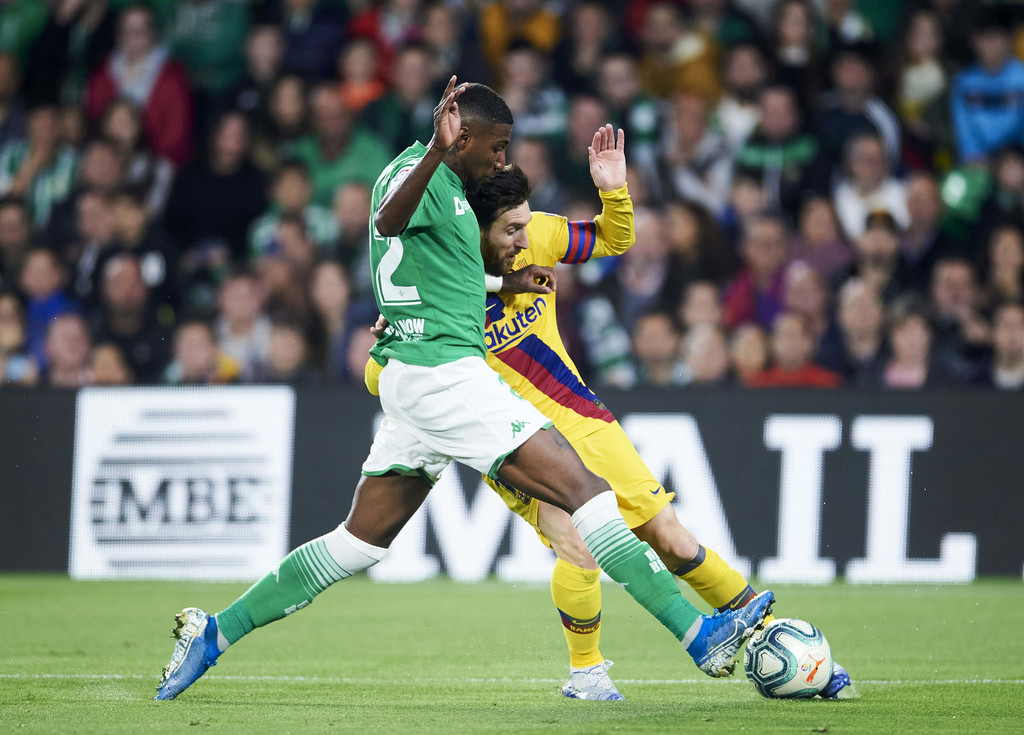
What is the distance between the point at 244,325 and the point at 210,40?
3.51m

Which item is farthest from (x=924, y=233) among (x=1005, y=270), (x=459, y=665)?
(x=459, y=665)

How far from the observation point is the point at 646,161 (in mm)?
10562

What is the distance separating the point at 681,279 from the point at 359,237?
8.69 feet

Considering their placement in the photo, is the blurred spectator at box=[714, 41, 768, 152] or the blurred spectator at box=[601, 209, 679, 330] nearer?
the blurred spectator at box=[601, 209, 679, 330]

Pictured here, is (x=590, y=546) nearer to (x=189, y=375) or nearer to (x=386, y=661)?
(x=386, y=661)

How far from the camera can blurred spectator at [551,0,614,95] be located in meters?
11.1

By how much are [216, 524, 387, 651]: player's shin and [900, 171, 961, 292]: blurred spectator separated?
6279 millimetres

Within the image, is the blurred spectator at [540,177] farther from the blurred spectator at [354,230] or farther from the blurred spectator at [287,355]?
the blurred spectator at [287,355]

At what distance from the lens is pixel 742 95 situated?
10.7m

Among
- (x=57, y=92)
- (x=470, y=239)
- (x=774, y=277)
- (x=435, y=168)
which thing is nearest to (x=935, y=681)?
(x=470, y=239)

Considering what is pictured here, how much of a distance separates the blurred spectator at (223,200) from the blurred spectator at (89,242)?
0.52 meters

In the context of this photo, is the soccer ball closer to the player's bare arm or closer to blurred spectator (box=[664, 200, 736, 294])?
the player's bare arm

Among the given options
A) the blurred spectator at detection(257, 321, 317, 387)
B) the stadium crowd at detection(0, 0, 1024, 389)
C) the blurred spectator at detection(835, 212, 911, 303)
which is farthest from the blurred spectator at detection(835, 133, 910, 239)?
the blurred spectator at detection(257, 321, 317, 387)

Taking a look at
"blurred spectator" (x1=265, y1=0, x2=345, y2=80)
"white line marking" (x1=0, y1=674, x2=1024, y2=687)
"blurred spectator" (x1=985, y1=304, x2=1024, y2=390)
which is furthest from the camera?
"blurred spectator" (x1=265, y1=0, x2=345, y2=80)
